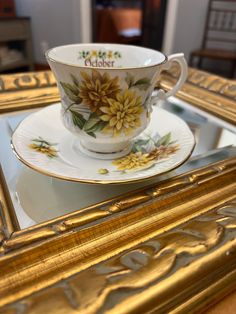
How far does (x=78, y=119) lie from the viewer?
1.13 ft

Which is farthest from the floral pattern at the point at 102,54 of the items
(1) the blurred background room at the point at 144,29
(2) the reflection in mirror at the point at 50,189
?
(1) the blurred background room at the point at 144,29

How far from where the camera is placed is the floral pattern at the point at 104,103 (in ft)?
1.02

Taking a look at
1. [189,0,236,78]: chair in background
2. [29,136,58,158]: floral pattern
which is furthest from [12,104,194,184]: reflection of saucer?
[189,0,236,78]: chair in background

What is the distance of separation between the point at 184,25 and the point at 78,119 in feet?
6.97

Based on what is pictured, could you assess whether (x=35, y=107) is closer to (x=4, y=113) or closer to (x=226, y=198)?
(x=4, y=113)

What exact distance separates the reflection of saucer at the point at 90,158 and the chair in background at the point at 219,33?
190 cm

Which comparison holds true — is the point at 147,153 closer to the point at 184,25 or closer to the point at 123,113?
the point at 123,113

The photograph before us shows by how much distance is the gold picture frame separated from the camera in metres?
0.20

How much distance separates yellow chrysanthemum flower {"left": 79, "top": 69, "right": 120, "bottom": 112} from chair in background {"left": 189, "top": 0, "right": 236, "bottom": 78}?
6.51 ft

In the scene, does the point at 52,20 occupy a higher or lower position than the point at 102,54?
lower

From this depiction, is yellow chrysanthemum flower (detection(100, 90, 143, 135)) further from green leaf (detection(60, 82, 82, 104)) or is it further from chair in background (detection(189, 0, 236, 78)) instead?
chair in background (detection(189, 0, 236, 78))

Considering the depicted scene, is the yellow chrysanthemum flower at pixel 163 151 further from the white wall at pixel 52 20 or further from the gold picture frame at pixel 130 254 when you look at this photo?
the white wall at pixel 52 20

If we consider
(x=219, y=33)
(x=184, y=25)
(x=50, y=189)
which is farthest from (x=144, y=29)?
(x=50, y=189)

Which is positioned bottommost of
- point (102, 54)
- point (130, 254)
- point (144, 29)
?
point (144, 29)
